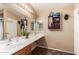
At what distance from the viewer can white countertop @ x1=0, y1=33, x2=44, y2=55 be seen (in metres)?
1.37

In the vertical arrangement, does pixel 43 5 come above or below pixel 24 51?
above

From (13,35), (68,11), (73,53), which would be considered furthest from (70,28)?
(13,35)

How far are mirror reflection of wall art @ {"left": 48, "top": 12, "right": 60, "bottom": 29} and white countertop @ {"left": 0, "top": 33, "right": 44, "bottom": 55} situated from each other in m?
0.20

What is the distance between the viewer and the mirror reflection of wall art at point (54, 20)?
4.98 feet

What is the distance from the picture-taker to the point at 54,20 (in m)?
1.54

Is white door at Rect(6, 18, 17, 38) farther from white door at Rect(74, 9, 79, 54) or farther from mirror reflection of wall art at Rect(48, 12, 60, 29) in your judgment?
white door at Rect(74, 9, 79, 54)

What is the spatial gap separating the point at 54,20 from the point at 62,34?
0.23 metres

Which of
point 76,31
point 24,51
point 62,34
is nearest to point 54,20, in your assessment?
point 62,34

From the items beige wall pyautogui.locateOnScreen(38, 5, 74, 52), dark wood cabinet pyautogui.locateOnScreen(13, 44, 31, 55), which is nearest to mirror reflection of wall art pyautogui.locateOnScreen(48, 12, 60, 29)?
beige wall pyautogui.locateOnScreen(38, 5, 74, 52)

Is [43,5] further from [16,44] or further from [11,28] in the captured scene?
[16,44]

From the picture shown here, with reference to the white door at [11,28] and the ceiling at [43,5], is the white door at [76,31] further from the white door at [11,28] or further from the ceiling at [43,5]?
the white door at [11,28]

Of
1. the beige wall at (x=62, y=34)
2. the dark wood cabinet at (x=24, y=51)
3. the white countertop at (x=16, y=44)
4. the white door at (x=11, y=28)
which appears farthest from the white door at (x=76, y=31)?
the white door at (x=11, y=28)
